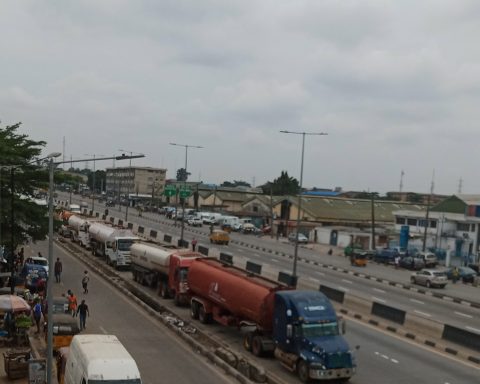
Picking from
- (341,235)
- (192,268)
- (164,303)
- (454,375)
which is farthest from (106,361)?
(341,235)

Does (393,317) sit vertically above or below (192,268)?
below

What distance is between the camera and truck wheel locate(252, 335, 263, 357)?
A: 71.9 feet

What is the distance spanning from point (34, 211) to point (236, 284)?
18.7 m

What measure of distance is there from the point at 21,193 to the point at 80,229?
1894 cm

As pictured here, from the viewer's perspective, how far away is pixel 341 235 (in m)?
76.7

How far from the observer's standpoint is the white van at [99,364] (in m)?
14.0

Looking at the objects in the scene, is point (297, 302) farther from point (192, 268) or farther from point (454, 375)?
point (192, 268)

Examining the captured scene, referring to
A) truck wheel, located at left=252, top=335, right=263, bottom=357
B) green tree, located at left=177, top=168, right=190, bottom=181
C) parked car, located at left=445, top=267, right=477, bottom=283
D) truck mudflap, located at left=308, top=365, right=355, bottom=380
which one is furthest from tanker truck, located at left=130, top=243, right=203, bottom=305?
parked car, located at left=445, top=267, right=477, bottom=283

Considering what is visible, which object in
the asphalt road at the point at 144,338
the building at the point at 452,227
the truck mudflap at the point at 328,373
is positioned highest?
the building at the point at 452,227

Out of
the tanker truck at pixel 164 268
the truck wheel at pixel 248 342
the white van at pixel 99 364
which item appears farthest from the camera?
the tanker truck at pixel 164 268

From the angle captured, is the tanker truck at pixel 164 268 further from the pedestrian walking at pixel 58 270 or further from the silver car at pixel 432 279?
the silver car at pixel 432 279

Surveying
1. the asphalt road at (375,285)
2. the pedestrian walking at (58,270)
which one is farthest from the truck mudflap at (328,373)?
the pedestrian walking at (58,270)

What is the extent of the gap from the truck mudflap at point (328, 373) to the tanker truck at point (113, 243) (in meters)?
27.5

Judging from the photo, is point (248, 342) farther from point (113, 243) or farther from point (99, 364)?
point (113, 243)
